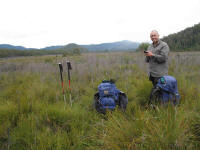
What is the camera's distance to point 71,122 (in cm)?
220

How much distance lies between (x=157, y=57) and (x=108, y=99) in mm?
1583

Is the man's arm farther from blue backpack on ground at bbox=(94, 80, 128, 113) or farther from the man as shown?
blue backpack on ground at bbox=(94, 80, 128, 113)

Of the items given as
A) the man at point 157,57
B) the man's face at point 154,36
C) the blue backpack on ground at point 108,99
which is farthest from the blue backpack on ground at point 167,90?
the man's face at point 154,36

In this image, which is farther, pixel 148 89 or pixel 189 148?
pixel 148 89

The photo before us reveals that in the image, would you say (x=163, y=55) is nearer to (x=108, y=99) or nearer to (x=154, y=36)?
(x=154, y=36)

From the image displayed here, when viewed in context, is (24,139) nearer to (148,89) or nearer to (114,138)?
(114,138)

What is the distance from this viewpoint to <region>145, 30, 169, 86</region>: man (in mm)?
2637

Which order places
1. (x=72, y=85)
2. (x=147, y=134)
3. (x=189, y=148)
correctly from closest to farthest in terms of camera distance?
(x=189, y=148) → (x=147, y=134) → (x=72, y=85)

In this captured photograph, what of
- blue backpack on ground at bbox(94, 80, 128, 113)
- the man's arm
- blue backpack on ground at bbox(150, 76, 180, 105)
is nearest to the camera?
blue backpack on ground at bbox(150, 76, 180, 105)

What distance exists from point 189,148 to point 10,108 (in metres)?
3.22

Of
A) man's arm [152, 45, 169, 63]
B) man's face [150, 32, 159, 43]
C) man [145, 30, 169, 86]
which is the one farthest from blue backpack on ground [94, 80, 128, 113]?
man's face [150, 32, 159, 43]

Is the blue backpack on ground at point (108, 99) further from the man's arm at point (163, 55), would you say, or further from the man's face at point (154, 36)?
the man's face at point (154, 36)

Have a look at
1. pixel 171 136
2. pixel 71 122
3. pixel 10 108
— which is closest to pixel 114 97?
pixel 71 122

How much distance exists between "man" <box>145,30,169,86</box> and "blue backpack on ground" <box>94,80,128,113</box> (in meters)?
1.12
